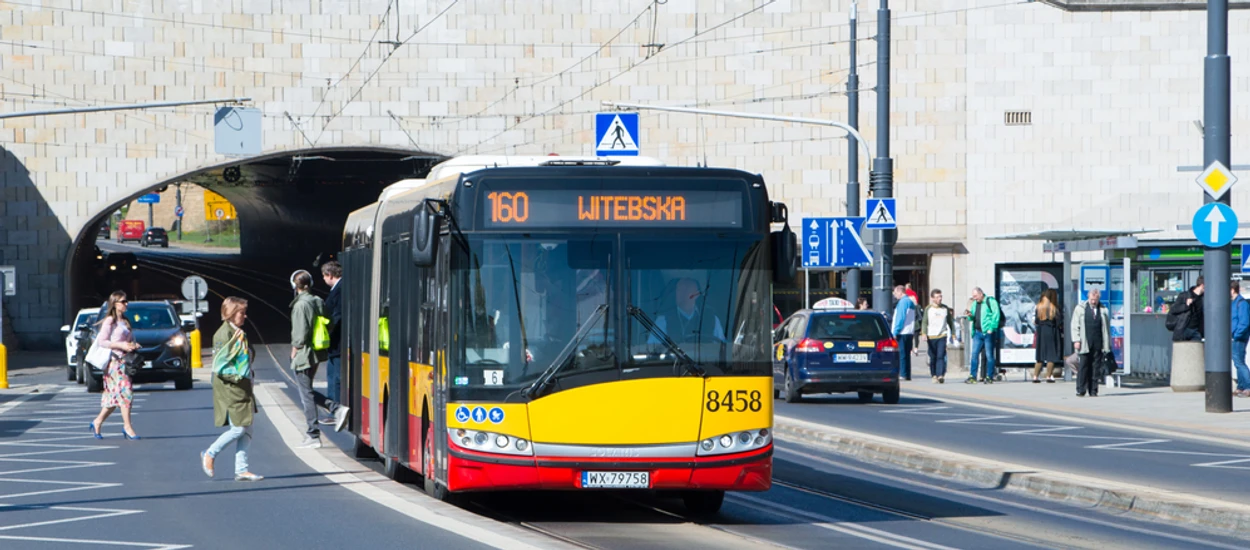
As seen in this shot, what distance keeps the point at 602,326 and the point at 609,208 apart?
84 centimetres

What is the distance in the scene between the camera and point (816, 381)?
25.1m

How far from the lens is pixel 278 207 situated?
74.6m

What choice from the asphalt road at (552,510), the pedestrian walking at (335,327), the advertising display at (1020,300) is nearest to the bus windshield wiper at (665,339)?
the asphalt road at (552,510)

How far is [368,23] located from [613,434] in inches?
1459

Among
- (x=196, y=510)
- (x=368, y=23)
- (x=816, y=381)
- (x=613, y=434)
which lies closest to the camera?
(x=613, y=434)

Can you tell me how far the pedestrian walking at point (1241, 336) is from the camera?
78.2 ft

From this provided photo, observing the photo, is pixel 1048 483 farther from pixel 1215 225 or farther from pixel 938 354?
pixel 938 354

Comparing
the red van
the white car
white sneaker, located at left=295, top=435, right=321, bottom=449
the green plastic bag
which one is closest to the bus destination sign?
the green plastic bag

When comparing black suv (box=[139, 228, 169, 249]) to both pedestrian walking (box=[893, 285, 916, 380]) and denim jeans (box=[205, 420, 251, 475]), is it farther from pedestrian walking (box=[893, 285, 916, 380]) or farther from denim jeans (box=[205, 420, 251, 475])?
denim jeans (box=[205, 420, 251, 475])

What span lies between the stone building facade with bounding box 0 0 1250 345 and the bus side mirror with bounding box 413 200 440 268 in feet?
117

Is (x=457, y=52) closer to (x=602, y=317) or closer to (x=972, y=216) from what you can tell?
(x=972, y=216)

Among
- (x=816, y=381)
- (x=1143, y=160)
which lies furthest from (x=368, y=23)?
(x=816, y=381)

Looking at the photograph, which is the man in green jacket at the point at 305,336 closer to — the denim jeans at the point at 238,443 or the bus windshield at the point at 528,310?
the denim jeans at the point at 238,443

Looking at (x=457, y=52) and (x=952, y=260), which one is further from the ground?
(x=457, y=52)
